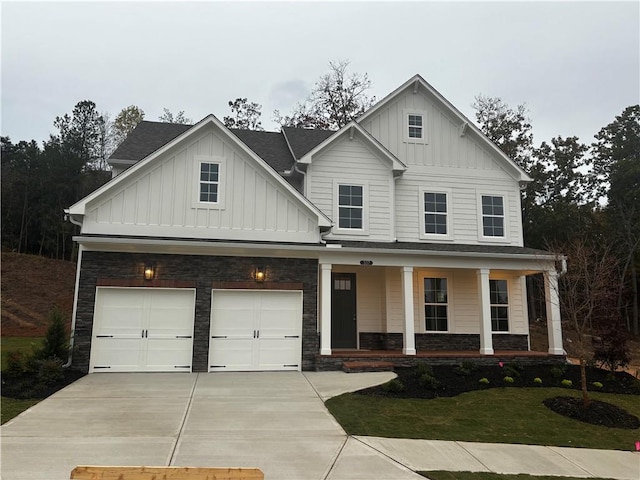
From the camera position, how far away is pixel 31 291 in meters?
27.9

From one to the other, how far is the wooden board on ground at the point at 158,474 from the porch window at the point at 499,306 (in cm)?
1305

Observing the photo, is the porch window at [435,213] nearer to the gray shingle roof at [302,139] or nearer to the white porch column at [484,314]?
the white porch column at [484,314]

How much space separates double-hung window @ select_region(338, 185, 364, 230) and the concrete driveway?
5.74 meters

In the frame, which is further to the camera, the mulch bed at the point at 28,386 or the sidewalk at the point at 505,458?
the mulch bed at the point at 28,386

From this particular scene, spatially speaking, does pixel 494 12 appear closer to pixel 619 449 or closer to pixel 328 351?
pixel 328 351

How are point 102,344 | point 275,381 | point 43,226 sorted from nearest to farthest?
point 275,381 < point 102,344 < point 43,226

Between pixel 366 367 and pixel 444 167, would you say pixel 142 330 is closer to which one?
pixel 366 367

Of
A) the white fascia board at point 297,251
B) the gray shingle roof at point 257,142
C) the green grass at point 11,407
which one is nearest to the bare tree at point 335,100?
the gray shingle roof at point 257,142

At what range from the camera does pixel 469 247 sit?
47.9 ft

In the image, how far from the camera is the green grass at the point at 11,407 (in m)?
7.21

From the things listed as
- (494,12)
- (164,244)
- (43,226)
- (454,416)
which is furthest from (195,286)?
(43,226)

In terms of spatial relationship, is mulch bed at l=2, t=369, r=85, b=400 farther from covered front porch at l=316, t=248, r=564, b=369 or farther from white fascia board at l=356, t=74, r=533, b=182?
white fascia board at l=356, t=74, r=533, b=182

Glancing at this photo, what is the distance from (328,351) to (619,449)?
6.74 meters

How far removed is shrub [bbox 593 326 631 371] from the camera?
472 inches
